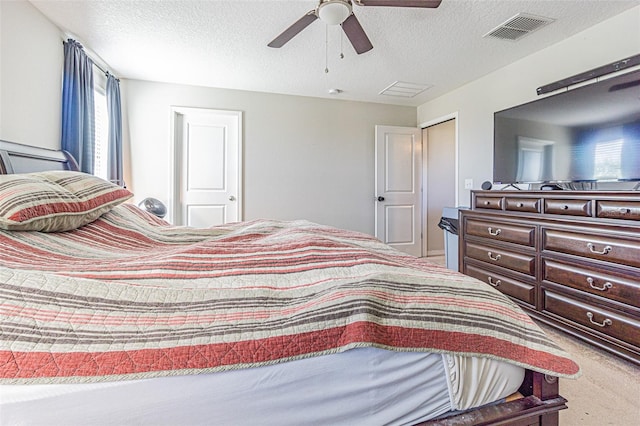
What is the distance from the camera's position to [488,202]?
2740 mm

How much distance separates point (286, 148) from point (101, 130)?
2.19 m

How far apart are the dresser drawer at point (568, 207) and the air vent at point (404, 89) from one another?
2.34 metres

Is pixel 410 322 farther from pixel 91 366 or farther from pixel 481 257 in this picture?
pixel 481 257

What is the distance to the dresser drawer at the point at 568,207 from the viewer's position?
6.34 feet

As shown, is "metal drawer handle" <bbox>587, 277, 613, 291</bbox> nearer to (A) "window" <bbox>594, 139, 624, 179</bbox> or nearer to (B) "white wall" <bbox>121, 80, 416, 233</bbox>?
(A) "window" <bbox>594, 139, 624, 179</bbox>

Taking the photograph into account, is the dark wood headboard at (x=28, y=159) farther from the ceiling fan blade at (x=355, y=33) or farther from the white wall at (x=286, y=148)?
the ceiling fan blade at (x=355, y=33)

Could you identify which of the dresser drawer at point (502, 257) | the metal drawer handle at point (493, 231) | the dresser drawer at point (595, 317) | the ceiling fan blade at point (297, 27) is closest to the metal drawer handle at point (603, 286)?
the dresser drawer at point (595, 317)

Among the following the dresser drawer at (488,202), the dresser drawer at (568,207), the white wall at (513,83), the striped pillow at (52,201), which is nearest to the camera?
the striped pillow at (52,201)

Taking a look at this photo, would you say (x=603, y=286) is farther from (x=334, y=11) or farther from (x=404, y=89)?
(x=404, y=89)

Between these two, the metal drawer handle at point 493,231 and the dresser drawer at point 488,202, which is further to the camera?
the dresser drawer at point 488,202

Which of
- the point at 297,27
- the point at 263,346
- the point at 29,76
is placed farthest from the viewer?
the point at 29,76

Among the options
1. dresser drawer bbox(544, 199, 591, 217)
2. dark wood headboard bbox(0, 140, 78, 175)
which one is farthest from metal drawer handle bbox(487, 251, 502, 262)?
dark wood headboard bbox(0, 140, 78, 175)

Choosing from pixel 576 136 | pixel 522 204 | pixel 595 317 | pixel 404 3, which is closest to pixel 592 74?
pixel 576 136

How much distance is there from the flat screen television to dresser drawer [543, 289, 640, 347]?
90cm
